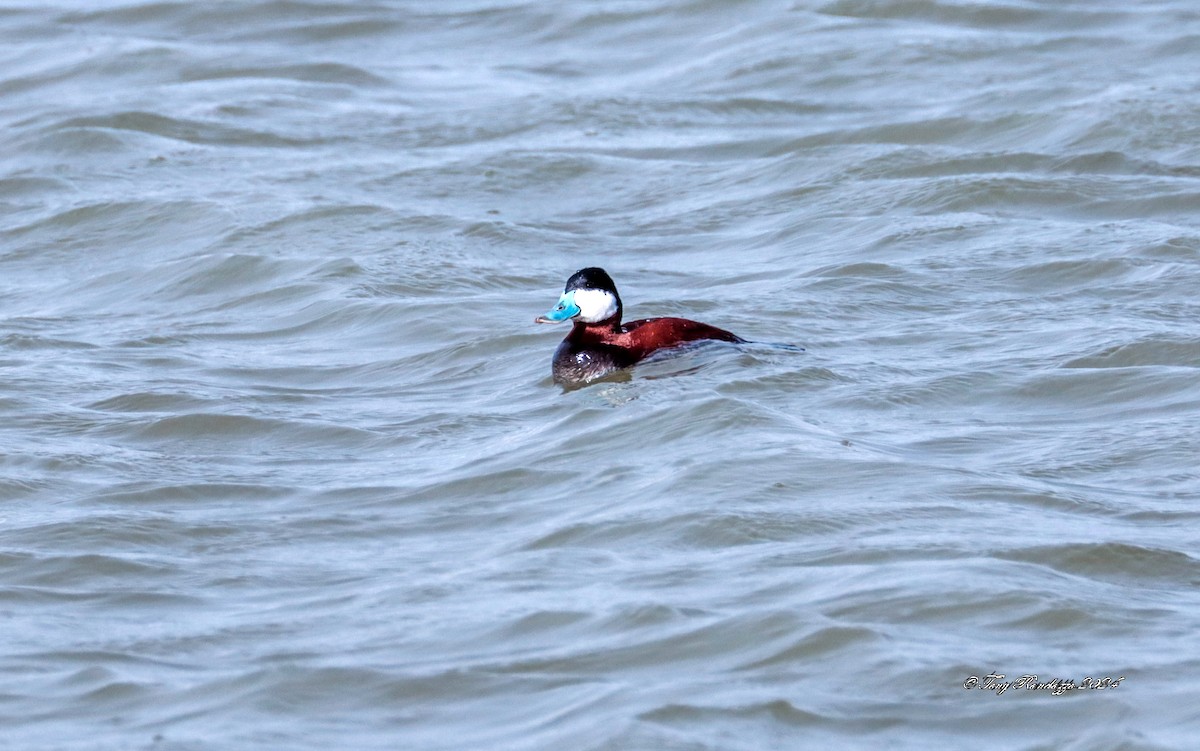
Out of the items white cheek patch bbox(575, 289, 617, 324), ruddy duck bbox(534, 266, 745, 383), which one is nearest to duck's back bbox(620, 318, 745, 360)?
ruddy duck bbox(534, 266, 745, 383)

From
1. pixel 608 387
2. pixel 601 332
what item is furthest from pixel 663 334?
pixel 608 387

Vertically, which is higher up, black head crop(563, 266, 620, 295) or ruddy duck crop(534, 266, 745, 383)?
black head crop(563, 266, 620, 295)

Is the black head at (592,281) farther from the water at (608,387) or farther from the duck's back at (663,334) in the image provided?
the water at (608,387)

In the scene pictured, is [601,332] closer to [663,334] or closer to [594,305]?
[594,305]

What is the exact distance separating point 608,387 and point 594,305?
43cm

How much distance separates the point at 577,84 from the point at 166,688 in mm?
10797

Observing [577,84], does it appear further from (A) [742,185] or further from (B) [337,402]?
(B) [337,402]

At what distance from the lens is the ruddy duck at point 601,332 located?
8703mm

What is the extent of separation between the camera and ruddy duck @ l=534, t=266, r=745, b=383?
870 centimetres

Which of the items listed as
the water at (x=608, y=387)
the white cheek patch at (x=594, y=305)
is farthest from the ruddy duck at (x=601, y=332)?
the water at (x=608, y=387)

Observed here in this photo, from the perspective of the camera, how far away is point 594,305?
8.77 metres

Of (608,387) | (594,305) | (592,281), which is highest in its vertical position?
(592,281)

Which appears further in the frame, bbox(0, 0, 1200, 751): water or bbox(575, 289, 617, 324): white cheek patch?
bbox(575, 289, 617, 324): white cheek patch

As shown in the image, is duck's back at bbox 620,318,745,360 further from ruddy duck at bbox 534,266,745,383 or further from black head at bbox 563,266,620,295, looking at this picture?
black head at bbox 563,266,620,295
